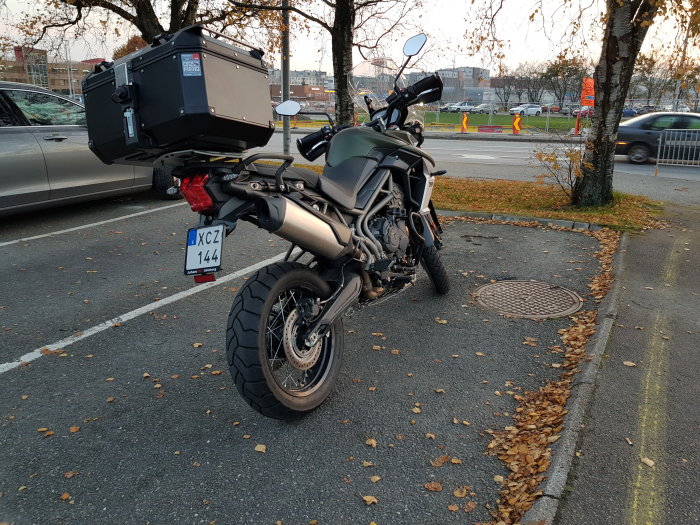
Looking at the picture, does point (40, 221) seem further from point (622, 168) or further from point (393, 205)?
point (622, 168)

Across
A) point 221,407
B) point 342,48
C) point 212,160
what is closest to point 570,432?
point 221,407

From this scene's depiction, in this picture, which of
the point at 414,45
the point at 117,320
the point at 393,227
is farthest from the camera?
the point at 117,320

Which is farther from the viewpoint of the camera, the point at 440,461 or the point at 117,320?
the point at 117,320

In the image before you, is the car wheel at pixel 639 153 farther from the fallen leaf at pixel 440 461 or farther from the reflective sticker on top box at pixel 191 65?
the reflective sticker on top box at pixel 191 65

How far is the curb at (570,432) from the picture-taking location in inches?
93.5

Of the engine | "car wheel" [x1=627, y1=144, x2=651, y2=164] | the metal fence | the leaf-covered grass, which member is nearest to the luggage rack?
the engine

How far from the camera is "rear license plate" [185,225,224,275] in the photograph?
9.32ft

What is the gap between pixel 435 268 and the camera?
16.1 ft

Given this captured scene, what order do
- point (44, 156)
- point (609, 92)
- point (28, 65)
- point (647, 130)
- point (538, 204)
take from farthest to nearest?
point (28, 65) → point (647, 130) → point (538, 204) → point (609, 92) → point (44, 156)

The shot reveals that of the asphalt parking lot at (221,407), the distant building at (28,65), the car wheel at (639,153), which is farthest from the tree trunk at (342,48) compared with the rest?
the car wheel at (639,153)

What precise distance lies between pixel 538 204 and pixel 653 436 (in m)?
6.66

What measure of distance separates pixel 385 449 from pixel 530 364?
4.54 feet

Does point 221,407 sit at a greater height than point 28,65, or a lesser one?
lesser

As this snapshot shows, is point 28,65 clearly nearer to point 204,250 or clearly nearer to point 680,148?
point 680,148
